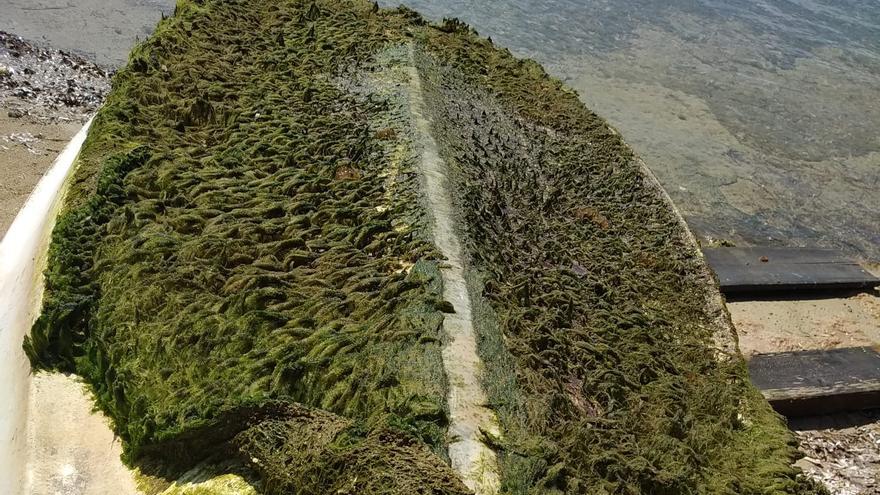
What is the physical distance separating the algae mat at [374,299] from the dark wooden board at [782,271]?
1.20 metres

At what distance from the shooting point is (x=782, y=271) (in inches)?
204

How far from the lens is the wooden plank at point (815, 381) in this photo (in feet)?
12.8

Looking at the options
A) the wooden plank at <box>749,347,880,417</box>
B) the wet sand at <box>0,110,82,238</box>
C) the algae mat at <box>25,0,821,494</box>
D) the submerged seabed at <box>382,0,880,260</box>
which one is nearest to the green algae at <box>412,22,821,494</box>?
the algae mat at <box>25,0,821,494</box>

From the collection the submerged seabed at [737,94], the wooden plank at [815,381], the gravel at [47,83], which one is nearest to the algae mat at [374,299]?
the wooden plank at [815,381]

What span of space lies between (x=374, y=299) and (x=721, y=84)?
817 cm

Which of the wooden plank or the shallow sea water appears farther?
the shallow sea water

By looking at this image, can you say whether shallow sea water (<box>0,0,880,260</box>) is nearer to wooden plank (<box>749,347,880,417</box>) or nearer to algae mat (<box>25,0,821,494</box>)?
wooden plank (<box>749,347,880,417</box>)

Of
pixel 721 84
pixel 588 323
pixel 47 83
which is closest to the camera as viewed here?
pixel 588 323

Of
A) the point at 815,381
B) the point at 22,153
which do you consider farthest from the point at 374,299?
the point at 22,153

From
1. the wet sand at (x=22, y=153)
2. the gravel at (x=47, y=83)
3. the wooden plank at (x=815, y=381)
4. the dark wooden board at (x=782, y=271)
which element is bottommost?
the wet sand at (x=22, y=153)

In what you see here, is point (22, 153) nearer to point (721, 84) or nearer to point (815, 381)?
point (815, 381)

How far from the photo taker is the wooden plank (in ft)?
12.8

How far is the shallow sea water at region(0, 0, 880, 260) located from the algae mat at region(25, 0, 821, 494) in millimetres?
3540

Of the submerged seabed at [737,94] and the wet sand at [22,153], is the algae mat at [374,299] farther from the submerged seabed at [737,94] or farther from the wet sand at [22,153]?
the submerged seabed at [737,94]
